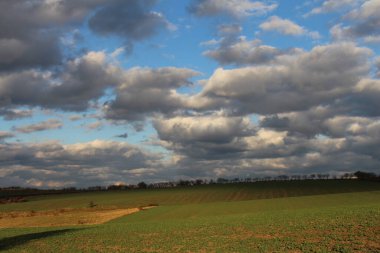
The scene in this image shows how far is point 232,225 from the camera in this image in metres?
45.6

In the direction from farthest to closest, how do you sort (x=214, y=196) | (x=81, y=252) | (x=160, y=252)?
1. (x=214, y=196)
2. (x=81, y=252)
3. (x=160, y=252)

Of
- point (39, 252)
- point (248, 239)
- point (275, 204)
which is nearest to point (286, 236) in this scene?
point (248, 239)

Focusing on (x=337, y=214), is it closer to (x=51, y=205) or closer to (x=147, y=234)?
(x=147, y=234)

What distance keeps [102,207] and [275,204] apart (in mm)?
54705

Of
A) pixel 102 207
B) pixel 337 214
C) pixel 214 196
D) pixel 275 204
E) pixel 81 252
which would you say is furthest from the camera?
pixel 214 196

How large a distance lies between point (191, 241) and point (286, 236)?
8.38 meters

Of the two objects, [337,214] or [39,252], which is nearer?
[39,252]

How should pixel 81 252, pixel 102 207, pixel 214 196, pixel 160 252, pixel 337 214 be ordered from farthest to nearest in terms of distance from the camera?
pixel 214 196 → pixel 102 207 → pixel 337 214 → pixel 81 252 → pixel 160 252

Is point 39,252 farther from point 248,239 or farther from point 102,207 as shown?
point 102,207

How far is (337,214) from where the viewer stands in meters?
45.3

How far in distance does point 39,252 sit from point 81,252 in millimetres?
4634

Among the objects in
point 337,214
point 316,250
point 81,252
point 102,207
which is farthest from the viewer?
point 102,207

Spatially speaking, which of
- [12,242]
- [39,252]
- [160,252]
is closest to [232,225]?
[160,252]

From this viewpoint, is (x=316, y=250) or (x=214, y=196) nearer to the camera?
(x=316, y=250)
